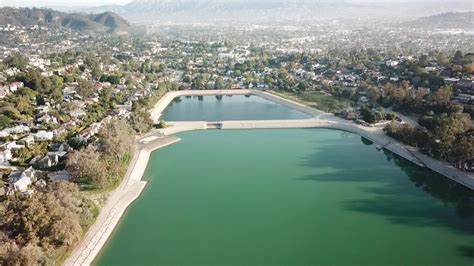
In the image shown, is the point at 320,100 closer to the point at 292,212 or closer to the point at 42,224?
the point at 292,212

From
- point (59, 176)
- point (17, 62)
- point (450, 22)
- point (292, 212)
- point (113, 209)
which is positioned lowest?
point (292, 212)

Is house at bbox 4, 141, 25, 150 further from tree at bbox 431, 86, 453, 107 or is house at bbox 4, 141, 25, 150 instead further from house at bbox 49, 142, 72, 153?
tree at bbox 431, 86, 453, 107

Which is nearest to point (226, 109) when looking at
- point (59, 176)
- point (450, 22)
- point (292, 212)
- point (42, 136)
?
point (42, 136)

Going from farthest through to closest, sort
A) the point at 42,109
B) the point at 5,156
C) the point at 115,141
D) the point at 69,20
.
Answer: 1. the point at 69,20
2. the point at 42,109
3. the point at 115,141
4. the point at 5,156

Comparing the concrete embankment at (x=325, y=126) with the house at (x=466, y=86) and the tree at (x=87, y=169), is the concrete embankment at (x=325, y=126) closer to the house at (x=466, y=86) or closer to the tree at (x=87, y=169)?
the house at (x=466, y=86)

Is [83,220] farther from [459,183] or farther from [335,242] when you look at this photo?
[459,183]

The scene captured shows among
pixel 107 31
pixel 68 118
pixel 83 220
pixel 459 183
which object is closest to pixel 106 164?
pixel 83 220

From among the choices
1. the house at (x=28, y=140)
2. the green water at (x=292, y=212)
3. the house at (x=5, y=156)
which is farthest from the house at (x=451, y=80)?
the house at (x=5, y=156)
